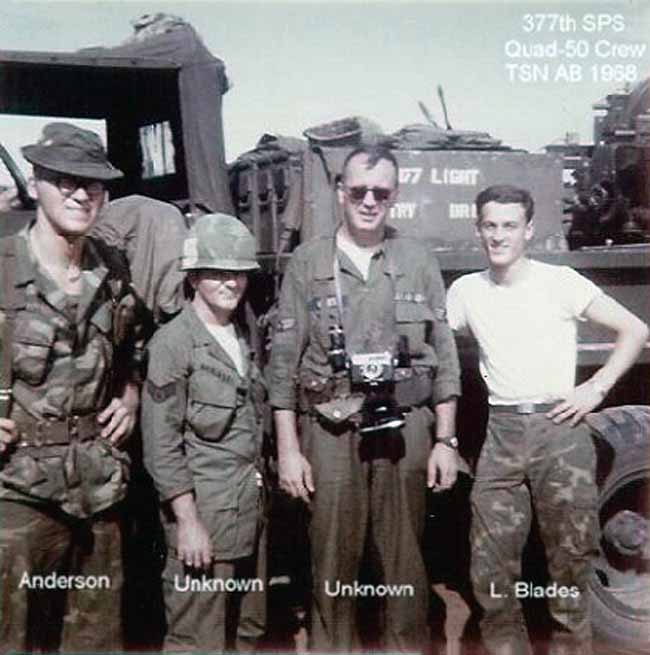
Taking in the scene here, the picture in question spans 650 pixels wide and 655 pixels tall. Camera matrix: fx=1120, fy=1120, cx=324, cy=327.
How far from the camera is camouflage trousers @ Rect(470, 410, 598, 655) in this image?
2.73 meters

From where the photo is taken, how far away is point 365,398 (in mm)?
2607

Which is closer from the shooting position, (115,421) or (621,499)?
(115,421)

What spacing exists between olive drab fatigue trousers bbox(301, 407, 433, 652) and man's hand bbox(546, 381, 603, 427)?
1.04 ft

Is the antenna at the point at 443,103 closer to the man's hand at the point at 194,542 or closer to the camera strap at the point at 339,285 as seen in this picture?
the camera strap at the point at 339,285

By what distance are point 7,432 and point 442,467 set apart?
0.99 metres

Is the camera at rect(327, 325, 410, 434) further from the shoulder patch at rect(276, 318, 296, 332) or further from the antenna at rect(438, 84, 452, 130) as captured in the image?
the antenna at rect(438, 84, 452, 130)

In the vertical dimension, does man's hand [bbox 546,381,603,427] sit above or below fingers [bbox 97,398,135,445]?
below

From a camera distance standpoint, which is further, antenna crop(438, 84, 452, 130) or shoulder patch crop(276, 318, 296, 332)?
antenna crop(438, 84, 452, 130)

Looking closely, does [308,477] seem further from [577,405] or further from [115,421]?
[577,405]

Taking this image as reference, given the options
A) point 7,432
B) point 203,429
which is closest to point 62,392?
point 7,432

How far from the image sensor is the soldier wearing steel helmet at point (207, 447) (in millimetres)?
2520

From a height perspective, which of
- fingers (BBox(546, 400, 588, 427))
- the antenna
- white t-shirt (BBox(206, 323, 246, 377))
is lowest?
fingers (BBox(546, 400, 588, 427))

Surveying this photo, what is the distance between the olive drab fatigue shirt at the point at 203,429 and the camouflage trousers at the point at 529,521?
60 centimetres

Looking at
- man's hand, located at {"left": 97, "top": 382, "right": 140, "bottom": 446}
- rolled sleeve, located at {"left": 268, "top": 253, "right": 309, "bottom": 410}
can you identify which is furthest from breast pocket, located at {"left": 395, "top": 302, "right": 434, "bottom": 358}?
man's hand, located at {"left": 97, "top": 382, "right": 140, "bottom": 446}
